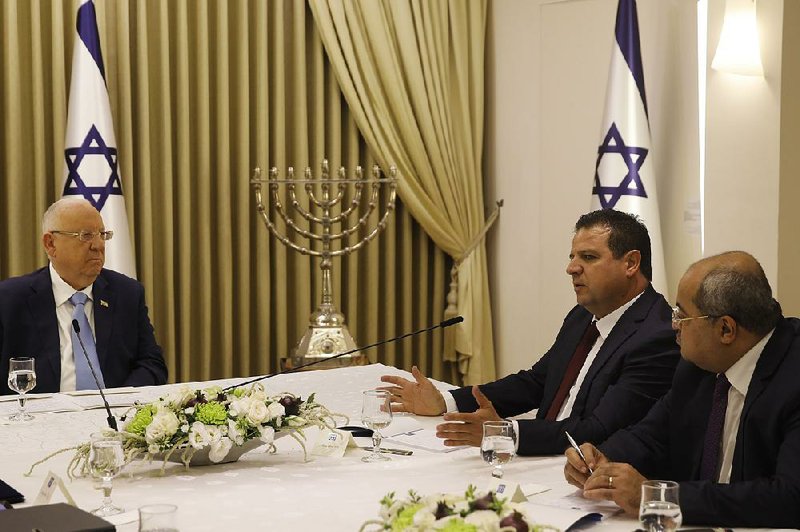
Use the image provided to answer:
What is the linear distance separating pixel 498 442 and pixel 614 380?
805 mm

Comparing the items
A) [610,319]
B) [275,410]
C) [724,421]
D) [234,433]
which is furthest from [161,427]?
[610,319]

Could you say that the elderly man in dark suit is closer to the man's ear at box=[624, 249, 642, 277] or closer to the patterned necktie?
the patterned necktie

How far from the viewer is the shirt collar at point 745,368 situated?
2.61m

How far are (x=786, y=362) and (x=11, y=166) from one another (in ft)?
13.9

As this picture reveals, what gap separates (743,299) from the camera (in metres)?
2.60

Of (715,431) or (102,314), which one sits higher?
(102,314)

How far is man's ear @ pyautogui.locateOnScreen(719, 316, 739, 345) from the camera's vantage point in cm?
260

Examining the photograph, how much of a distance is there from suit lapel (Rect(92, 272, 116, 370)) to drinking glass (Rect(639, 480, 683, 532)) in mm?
2834

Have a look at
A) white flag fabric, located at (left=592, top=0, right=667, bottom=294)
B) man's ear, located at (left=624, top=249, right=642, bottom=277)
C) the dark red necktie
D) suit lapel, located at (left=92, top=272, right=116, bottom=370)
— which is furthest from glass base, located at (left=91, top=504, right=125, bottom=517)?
white flag fabric, located at (left=592, top=0, right=667, bottom=294)

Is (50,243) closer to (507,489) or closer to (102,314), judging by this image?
(102,314)

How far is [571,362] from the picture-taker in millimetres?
3539

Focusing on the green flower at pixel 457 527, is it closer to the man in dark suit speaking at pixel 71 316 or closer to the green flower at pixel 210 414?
the green flower at pixel 210 414

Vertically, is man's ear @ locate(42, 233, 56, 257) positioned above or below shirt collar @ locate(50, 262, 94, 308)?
above

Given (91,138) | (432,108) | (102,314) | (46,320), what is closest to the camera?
(46,320)
